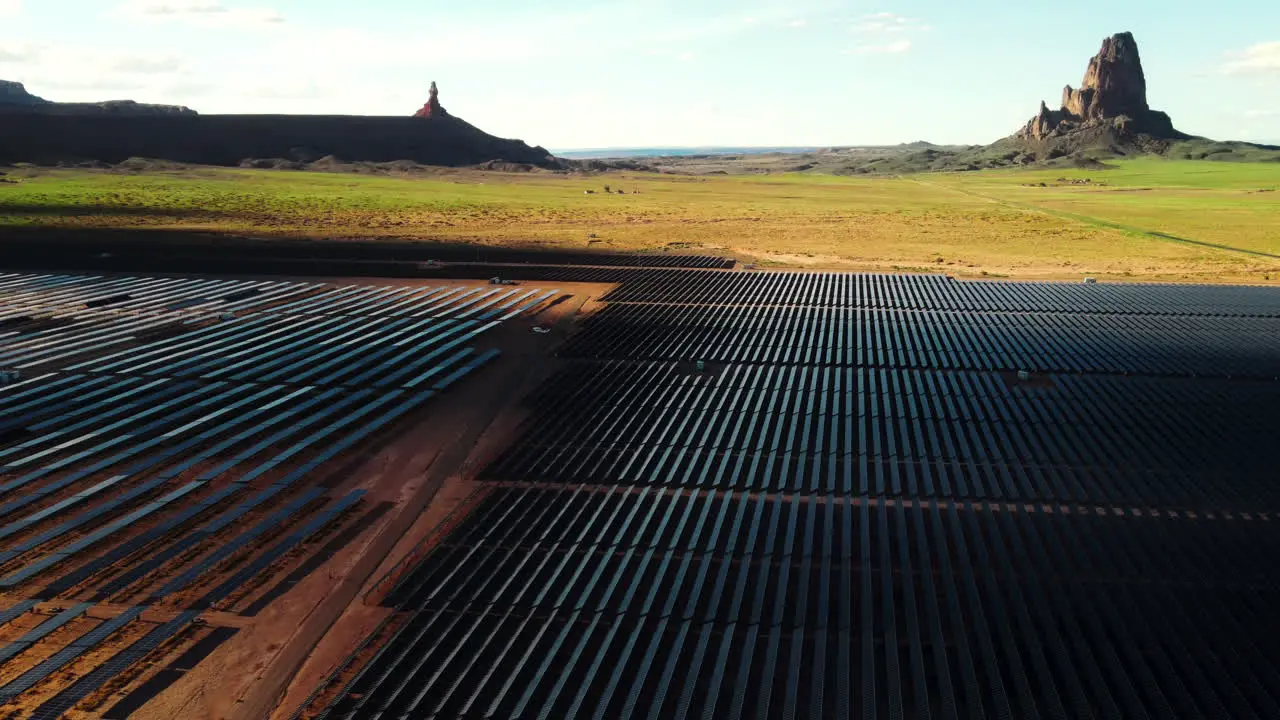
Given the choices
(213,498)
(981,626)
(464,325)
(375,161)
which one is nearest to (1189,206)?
(464,325)

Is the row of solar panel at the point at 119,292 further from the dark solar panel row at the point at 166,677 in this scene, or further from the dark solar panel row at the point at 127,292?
the dark solar panel row at the point at 166,677

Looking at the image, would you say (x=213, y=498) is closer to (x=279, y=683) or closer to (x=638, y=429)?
(x=279, y=683)

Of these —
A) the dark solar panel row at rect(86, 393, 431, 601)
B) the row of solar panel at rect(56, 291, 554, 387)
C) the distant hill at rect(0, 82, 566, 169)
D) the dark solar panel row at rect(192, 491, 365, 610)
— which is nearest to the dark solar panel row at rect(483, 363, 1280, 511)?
the dark solar panel row at rect(192, 491, 365, 610)

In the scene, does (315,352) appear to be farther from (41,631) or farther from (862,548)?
(862,548)

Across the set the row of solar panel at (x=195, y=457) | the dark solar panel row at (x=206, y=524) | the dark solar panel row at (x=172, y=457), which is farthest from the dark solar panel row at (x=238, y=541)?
the dark solar panel row at (x=172, y=457)

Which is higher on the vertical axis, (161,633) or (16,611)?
(16,611)

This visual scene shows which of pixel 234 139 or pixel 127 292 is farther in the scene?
pixel 234 139

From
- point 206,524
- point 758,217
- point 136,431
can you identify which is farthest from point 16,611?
point 758,217

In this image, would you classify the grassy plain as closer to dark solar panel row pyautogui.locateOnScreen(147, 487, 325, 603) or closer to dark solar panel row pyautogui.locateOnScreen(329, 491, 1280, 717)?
dark solar panel row pyautogui.locateOnScreen(329, 491, 1280, 717)
